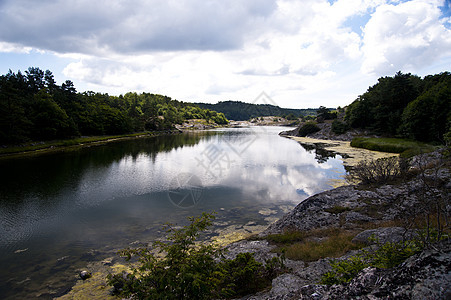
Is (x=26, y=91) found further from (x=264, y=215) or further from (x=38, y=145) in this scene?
(x=264, y=215)

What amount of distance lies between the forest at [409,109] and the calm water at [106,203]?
20519 millimetres

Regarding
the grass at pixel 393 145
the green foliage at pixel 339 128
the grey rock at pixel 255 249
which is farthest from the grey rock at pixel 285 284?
the green foliage at pixel 339 128

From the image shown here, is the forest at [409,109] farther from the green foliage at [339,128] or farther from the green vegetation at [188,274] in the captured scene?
the green vegetation at [188,274]

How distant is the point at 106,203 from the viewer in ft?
75.5

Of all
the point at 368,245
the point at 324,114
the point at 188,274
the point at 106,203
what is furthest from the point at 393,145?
the point at 324,114

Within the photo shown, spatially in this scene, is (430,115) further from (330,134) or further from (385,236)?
(385,236)

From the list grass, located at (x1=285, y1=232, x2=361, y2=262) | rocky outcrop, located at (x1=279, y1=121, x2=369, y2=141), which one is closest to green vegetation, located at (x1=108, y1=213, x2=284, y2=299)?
grass, located at (x1=285, y1=232, x2=361, y2=262)

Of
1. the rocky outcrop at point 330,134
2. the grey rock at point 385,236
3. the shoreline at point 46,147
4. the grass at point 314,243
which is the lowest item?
the grass at point 314,243

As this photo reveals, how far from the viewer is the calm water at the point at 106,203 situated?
13.6m

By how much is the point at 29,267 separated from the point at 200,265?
12.8m

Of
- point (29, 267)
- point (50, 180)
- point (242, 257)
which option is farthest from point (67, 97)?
point (242, 257)

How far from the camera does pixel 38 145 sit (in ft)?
185

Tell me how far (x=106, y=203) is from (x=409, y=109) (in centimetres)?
6245

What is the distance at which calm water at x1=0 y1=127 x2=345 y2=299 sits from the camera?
13.6 meters
